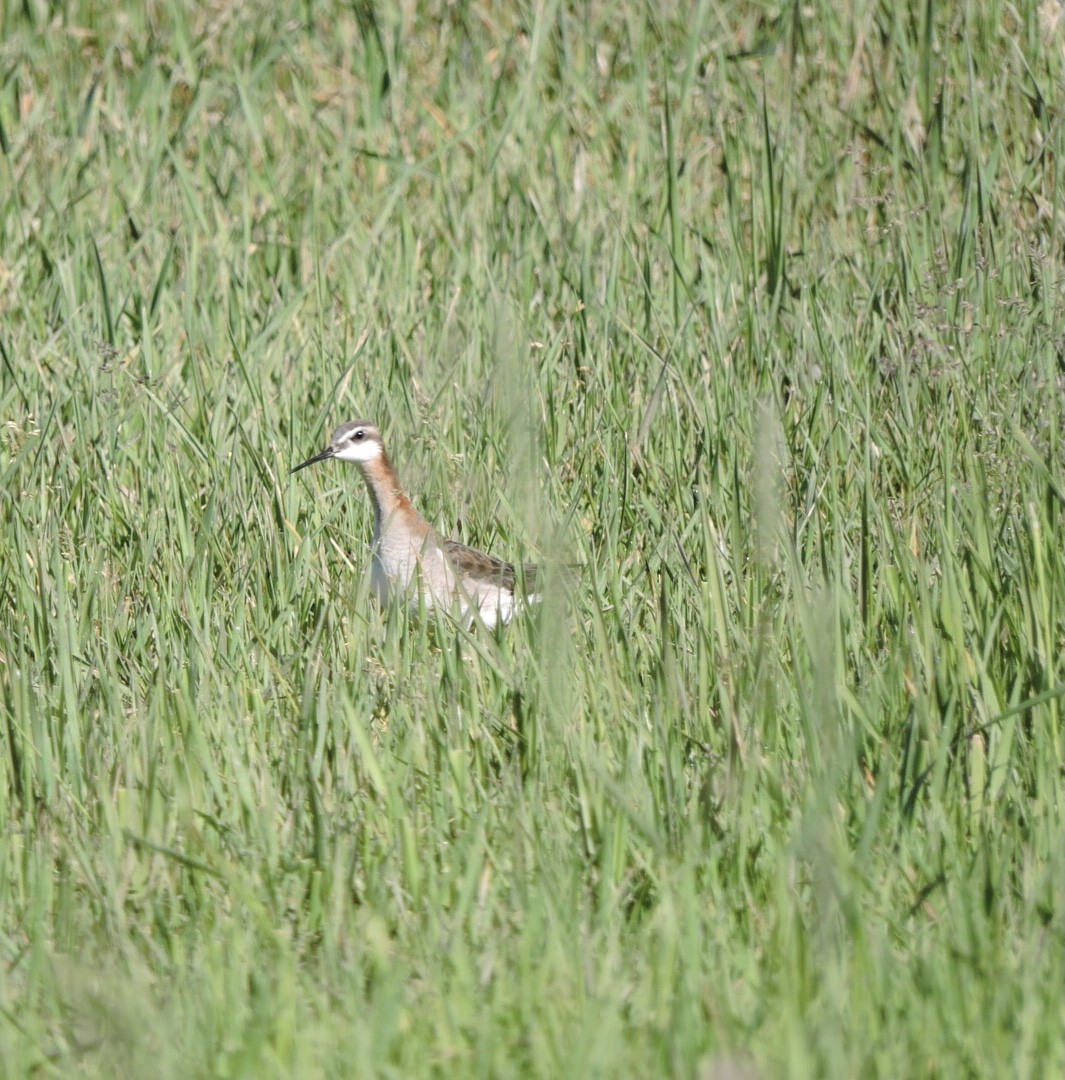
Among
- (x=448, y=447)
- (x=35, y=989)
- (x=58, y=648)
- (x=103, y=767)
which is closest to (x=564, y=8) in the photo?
(x=448, y=447)

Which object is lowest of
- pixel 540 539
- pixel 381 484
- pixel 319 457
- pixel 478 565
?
pixel 478 565

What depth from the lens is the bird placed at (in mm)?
4555

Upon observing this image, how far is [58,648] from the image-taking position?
3795 mm

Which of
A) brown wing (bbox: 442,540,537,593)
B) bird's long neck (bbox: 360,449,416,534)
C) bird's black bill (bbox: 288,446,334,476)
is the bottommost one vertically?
brown wing (bbox: 442,540,537,593)

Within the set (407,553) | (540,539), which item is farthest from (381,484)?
(540,539)

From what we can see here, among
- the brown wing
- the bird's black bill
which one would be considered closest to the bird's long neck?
the bird's black bill

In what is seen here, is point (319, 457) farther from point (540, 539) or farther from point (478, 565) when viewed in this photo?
point (540, 539)

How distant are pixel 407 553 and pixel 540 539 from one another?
84.5 inches

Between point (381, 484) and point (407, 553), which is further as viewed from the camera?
point (381, 484)

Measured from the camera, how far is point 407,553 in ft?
Result: 15.8

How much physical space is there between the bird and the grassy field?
0.13 metres

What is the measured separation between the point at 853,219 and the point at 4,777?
410cm

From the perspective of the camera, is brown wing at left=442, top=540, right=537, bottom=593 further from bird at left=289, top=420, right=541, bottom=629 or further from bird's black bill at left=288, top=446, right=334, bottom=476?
bird's black bill at left=288, top=446, right=334, bottom=476

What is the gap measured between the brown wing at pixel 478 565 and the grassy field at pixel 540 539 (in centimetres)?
19
